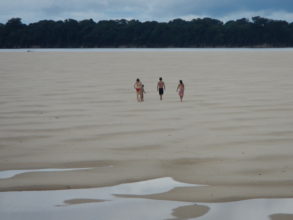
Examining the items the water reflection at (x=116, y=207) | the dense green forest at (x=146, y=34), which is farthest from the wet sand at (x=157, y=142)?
the dense green forest at (x=146, y=34)

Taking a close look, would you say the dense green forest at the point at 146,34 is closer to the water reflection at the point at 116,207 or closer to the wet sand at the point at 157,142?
the wet sand at the point at 157,142

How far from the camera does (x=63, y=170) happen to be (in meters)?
4.66

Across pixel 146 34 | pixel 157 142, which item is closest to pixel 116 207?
pixel 157 142

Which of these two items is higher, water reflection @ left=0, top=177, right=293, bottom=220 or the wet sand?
the wet sand

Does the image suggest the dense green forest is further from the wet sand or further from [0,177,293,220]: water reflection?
[0,177,293,220]: water reflection

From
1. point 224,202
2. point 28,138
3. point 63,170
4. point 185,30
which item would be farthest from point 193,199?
point 185,30

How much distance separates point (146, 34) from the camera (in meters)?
84.4

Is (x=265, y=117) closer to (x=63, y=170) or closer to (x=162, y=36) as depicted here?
(x=63, y=170)

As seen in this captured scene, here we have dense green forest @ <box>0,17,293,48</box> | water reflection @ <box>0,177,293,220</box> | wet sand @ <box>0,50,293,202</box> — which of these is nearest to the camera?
water reflection @ <box>0,177,293,220</box>

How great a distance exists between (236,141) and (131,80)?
406 inches

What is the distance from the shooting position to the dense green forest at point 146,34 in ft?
271

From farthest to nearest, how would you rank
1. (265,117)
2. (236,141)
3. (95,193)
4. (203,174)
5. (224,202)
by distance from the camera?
(265,117)
(236,141)
(203,174)
(95,193)
(224,202)

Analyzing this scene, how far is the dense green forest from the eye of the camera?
82688 millimetres

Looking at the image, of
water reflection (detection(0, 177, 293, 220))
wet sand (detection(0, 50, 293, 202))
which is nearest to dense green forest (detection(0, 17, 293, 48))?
wet sand (detection(0, 50, 293, 202))
